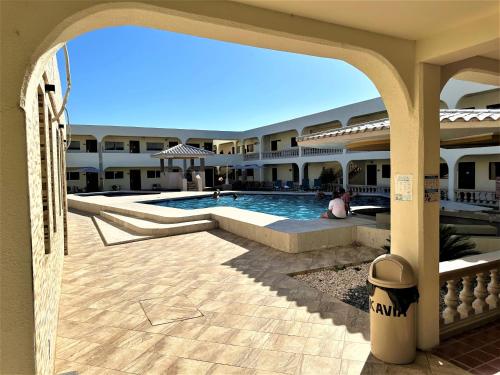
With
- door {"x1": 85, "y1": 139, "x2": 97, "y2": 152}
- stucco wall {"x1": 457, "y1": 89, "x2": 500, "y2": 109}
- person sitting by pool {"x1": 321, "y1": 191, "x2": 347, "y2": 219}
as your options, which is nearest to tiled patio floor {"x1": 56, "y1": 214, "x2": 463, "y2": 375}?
person sitting by pool {"x1": 321, "y1": 191, "x2": 347, "y2": 219}

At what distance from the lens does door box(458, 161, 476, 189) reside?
1895 centimetres

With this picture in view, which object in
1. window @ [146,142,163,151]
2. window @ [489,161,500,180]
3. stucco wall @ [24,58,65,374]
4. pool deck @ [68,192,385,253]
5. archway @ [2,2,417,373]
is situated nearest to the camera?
archway @ [2,2,417,373]

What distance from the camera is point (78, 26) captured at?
2229mm

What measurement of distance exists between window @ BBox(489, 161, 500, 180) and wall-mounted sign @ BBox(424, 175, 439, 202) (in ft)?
59.4

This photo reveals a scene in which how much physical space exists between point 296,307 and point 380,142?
5.94 metres

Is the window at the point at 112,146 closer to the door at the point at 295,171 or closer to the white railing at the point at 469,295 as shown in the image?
the door at the point at 295,171

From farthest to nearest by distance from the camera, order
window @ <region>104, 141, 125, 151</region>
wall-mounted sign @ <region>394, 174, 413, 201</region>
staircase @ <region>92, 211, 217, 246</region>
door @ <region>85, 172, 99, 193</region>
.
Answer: window @ <region>104, 141, 125, 151</region> < door @ <region>85, 172, 99, 193</region> < staircase @ <region>92, 211, 217, 246</region> < wall-mounted sign @ <region>394, 174, 413, 201</region>

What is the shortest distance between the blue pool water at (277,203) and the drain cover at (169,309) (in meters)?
11.1

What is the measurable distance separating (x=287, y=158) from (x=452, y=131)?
22131 millimetres

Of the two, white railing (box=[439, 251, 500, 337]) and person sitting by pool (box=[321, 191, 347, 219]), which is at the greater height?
person sitting by pool (box=[321, 191, 347, 219])

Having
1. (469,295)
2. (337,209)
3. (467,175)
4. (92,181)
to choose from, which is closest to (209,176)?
(92,181)

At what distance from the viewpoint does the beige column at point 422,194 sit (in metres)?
3.67

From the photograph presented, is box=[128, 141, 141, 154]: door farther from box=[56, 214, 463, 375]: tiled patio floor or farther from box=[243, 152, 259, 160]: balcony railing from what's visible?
box=[56, 214, 463, 375]: tiled patio floor

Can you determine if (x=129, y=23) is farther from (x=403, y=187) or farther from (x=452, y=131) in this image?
(x=452, y=131)
